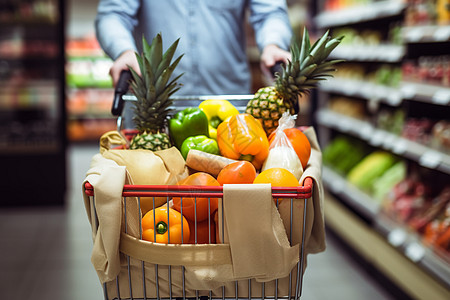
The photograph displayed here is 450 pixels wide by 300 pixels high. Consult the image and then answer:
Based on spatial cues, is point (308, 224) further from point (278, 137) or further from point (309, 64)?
point (309, 64)

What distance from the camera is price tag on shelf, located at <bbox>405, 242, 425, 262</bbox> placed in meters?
2.90

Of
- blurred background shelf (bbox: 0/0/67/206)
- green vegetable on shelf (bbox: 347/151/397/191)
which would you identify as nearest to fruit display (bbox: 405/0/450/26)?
green vegetable on shelf (bbox: 347/151/397/191)

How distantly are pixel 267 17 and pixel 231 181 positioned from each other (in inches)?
44.5

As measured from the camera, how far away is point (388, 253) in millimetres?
3287

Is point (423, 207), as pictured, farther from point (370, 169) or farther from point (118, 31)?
point (118, 31)

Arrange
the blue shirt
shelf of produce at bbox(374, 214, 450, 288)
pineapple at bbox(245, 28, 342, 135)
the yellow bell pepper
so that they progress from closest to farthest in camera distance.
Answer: pineapple at bbox(245, 28, 342, 135) < the yellow bell pepper < the blue shirt < shelf of produce at bbox(374, 214, 450, 288)

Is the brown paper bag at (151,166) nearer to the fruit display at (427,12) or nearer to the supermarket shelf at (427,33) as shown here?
the supermarket shelf at (427,33)

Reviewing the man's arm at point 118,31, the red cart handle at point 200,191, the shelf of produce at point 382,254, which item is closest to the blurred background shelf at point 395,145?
the shelf of produce at point 382,254

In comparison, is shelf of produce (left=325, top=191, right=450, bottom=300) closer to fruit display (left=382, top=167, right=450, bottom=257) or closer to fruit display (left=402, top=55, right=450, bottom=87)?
fruit display (left=382, top=167, right=450, bottom=257)

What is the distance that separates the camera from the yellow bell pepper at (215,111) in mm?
1526

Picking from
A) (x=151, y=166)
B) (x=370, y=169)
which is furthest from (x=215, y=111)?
(x=370, y=169)

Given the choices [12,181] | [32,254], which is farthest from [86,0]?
[32,254]

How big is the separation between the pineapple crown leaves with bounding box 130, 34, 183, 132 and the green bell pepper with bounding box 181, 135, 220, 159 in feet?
0.39

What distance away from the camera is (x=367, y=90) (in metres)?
4.18
